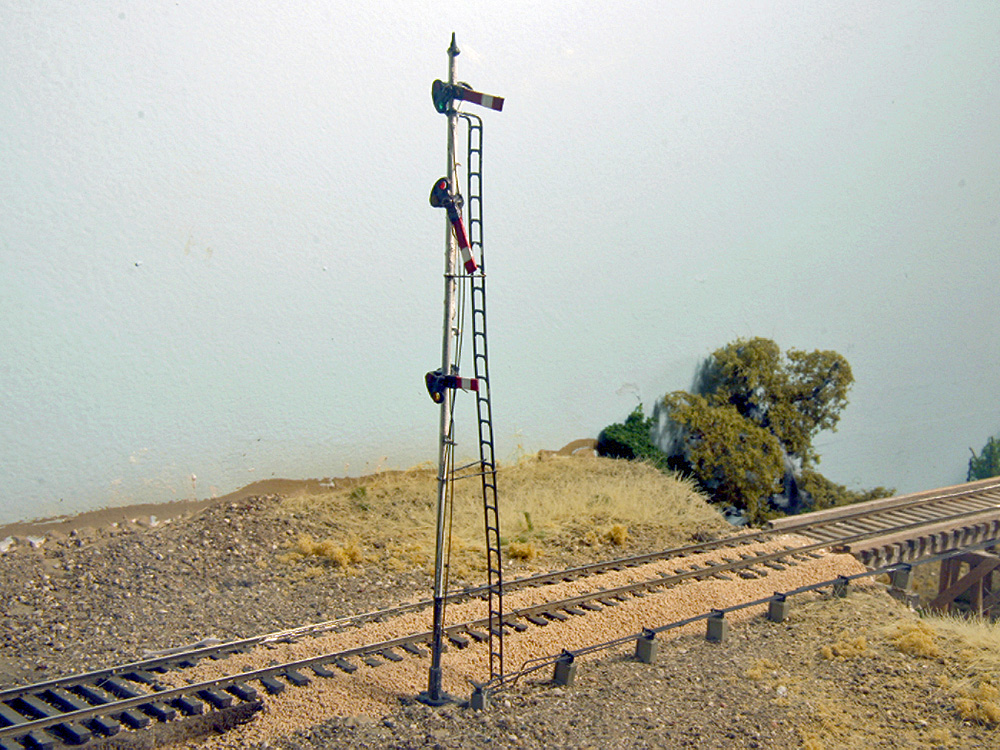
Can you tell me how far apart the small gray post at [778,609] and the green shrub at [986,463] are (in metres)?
18.0

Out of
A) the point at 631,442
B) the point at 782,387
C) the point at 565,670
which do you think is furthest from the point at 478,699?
the point at 782,387

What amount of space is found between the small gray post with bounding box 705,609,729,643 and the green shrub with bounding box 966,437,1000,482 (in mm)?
19041

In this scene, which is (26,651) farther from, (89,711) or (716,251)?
(716,251)

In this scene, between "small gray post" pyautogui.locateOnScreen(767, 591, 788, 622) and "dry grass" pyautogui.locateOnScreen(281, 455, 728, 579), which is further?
"dry grass" pyautogui.locateOnScreen(281, 455, 728, 579)

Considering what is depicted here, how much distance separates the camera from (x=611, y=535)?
1291 cm

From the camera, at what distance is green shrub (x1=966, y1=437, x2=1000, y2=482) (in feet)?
79.2

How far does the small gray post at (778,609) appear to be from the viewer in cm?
978

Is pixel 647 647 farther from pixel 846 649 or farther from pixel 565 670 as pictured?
pixel 846 649

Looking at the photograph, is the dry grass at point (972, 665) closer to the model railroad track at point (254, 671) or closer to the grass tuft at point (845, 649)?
the grass tuft at point (845, 649)

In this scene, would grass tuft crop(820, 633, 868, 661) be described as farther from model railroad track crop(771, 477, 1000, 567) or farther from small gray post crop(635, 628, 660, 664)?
model railroad track crop(771, 477, 1000, 567)

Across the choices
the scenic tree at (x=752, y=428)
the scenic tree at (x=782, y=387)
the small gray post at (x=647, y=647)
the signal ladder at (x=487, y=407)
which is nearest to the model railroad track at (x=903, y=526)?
the scenic tree at (x=752, y=428)

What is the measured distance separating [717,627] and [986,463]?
64.2 feet

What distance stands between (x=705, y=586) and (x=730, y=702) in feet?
11.7

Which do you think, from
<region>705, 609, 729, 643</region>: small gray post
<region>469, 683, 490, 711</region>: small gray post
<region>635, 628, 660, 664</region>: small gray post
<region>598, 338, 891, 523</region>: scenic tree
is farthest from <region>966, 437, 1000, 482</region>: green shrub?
<region>469, 683, 490, 711</region>: small gray post
